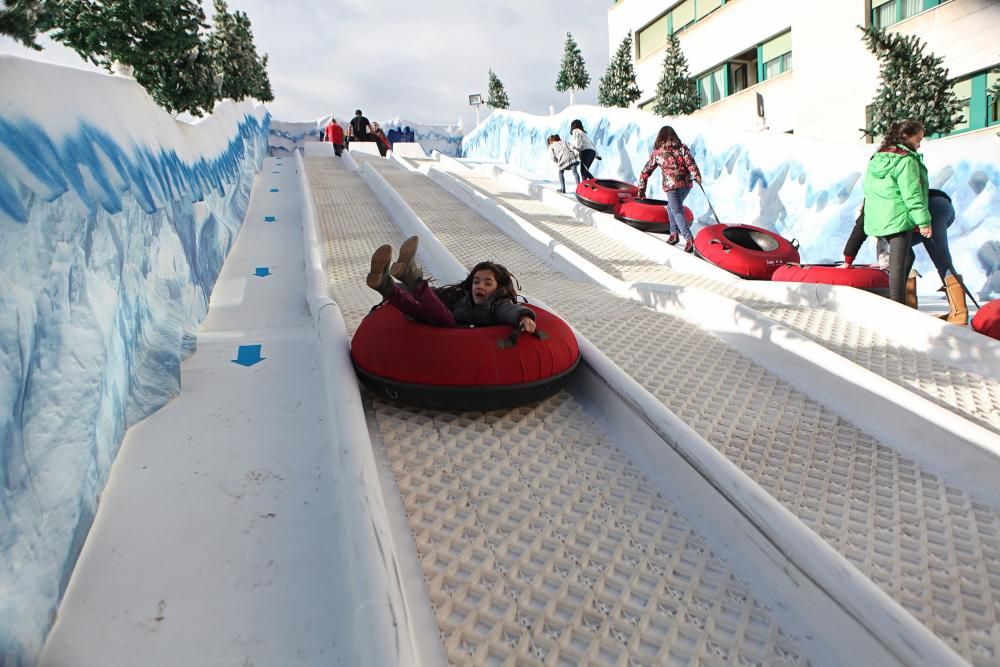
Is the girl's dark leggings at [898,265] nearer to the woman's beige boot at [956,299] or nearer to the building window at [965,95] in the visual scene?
the woman's beige boot at [956,299]

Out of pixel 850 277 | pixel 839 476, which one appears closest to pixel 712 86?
pixel 850 277

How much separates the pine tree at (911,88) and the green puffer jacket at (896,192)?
4.44 metres

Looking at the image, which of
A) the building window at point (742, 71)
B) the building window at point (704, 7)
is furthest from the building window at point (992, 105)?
the building window at point (704, 7)

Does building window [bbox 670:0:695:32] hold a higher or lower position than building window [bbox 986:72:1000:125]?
higher

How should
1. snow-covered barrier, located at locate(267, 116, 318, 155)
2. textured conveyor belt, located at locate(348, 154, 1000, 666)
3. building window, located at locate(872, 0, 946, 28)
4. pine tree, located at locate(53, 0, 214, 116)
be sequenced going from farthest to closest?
snow-covered barrier, located at locate(267, 116, 318, 155) < building window, located at locate(872, 0, 946, 28) < pine tree, located at locate(53, 0, 214, 116) < textured conveyor belt, located at locate(348, 154, 1000, 666)

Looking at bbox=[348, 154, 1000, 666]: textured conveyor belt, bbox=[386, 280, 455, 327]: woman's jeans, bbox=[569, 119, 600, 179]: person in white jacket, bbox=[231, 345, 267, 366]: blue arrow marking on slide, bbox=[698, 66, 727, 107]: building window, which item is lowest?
bbox=[348, 154, 1000, 666]: textured conveyor belt

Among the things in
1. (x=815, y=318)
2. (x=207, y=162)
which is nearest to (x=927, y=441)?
(x=815, y=318)

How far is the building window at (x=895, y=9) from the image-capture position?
11672mm

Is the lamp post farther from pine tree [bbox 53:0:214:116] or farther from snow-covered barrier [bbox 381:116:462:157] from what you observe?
pine tree [bbox 53:0:214:116]

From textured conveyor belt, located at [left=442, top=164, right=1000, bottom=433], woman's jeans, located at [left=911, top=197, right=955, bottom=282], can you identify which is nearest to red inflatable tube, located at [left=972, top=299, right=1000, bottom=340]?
textured conveyor belt, located at [left=442, top=164, right=1000, bottom=433]

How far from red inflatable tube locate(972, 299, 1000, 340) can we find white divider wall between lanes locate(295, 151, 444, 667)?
3.35 meters

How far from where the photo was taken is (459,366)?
2500 mm

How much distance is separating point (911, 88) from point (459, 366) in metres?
7.66

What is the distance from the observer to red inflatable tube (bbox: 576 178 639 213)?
8125 mm
